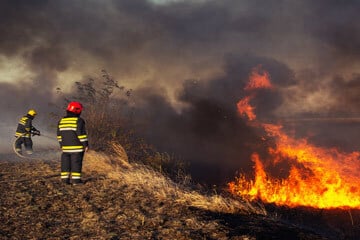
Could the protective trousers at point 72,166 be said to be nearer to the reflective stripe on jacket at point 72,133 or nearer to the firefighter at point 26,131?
the reflective stripe on jacket at point 72,133

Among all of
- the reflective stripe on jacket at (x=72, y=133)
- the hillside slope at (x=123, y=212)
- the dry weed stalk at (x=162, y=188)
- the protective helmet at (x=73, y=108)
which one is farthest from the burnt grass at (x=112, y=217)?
the protective helmet at (x=73, y=108)

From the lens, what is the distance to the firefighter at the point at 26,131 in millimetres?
12977

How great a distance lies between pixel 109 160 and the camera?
10.1 metres

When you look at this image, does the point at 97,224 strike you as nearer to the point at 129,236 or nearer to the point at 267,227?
the point at 129,236

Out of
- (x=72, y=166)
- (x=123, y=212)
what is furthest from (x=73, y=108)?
(x=123, y=212)

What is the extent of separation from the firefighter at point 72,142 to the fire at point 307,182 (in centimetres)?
710

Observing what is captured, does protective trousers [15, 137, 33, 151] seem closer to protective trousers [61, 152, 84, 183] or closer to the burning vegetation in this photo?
the burning vegetation

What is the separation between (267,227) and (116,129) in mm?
9769

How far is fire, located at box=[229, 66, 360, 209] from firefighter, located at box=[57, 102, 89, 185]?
7.10m

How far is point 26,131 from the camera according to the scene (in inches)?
515

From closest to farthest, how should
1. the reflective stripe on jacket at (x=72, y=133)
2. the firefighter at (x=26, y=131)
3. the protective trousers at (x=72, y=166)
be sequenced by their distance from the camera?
the protective trousers at (x=72, y=166) < the reflective stripe on jacket at (x=72, y=133) < the firefighter at (x=26, y=131)

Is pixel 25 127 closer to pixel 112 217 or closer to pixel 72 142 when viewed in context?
pixel 72 142

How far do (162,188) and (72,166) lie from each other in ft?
7.34

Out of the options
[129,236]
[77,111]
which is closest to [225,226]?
[129,236]
